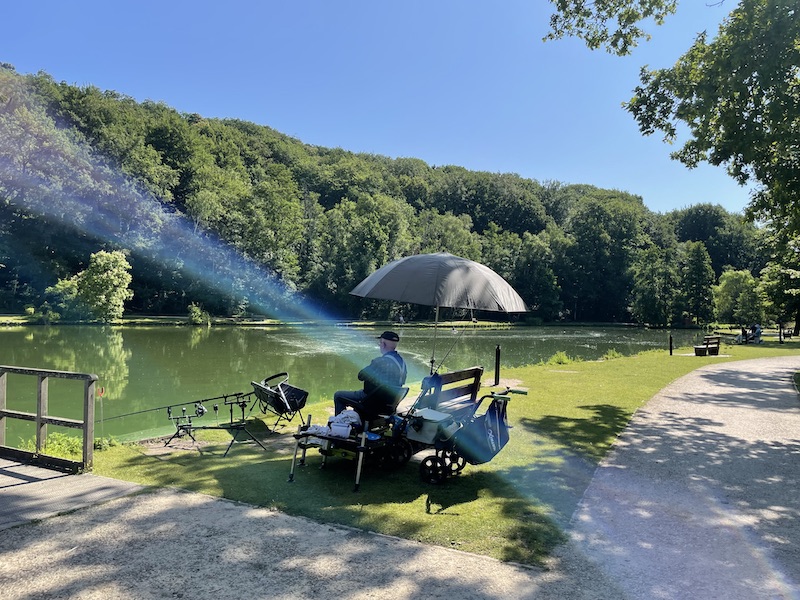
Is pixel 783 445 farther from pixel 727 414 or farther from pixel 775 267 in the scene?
pixel 775 267

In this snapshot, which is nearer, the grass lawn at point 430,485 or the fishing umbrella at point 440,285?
the grass lawn at point 430,485

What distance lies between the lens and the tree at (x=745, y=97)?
25.5ft

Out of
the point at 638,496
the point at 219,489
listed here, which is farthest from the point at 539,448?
the point at 219,489

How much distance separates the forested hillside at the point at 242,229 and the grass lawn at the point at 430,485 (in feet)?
113

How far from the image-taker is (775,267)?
23.2 metres

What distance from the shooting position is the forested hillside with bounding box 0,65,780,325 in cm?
5181

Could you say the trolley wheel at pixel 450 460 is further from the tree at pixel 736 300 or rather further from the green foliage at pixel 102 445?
the tree at pixel 736 300

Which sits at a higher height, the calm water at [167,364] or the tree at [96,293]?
the tree at [96,293]

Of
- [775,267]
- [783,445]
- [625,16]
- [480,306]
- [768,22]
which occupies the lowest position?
[783,445]

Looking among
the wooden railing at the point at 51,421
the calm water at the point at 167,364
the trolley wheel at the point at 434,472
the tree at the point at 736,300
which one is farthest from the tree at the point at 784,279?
the tree at the point at 736,300

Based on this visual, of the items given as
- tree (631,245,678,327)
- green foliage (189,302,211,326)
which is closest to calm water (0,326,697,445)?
green foliage (189,302,211,326)

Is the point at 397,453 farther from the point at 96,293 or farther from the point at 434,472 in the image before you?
the point at 96,293

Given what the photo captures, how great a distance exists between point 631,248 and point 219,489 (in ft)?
279

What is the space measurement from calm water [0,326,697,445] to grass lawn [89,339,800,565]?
7.53 ft
